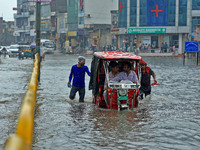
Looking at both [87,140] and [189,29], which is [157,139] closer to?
[87,140]

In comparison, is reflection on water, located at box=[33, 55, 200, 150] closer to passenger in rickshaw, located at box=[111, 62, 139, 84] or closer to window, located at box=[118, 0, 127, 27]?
passenger in rickshaw, located at box=[111, 62, 139, 84]

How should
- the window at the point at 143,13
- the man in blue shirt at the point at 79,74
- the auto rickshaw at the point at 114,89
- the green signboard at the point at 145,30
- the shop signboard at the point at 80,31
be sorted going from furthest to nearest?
the shop signboard at the point at 80,31 < the window at the point at 143,13 < the green signboard at the point at 145,30 < the man in blue shirt at the point at 79,74 < the auto rickshaw at the point at 114,89

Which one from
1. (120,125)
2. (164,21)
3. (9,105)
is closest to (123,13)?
(164,21)

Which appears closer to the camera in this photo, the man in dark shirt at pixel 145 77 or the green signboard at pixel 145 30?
the man in dark shirt at pixel 145 77

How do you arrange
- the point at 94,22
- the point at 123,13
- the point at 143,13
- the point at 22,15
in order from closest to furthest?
the point at 143,13 < the point at 123,13 < the point at 94,22 < the point at 22,15

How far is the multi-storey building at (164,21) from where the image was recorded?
72812 millimetres

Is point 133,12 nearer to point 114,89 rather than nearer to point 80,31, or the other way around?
point 80,31

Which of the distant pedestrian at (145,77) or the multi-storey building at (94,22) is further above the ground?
the multi-storey building at (94,22)

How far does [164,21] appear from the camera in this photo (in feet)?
241

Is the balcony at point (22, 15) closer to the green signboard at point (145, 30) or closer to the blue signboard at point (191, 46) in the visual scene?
the green signboard at point (145, 30)

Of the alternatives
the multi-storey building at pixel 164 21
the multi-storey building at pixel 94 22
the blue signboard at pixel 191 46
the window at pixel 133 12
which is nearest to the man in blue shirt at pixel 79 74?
the blue signboard at pixel 191 46

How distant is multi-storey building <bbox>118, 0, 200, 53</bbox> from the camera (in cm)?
7281

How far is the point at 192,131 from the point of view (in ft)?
30.4

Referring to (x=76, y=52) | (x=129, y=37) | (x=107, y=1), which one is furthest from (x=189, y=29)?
(x=107, y=1)
